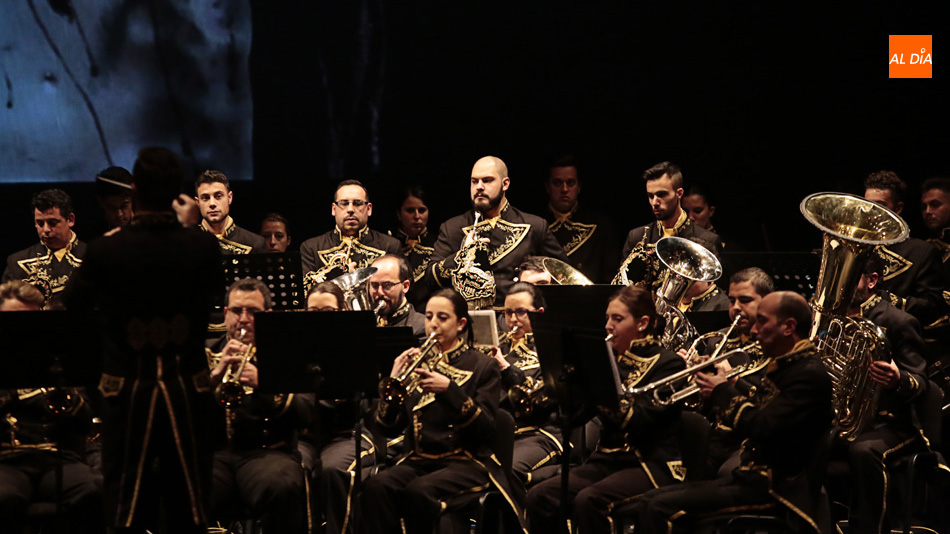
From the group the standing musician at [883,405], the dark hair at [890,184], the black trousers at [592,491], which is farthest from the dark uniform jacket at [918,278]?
the black trousers at [592,491]

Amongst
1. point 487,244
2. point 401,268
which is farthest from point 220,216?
point 487,244

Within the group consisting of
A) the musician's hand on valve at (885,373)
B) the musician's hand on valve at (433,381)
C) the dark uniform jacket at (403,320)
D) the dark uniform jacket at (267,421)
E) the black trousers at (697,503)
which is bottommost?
the black trousers at (697,503)

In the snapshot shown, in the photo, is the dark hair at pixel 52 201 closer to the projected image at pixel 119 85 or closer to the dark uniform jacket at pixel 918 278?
the projected image at pixel 119 85

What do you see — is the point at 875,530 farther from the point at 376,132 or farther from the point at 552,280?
the point at 376,132

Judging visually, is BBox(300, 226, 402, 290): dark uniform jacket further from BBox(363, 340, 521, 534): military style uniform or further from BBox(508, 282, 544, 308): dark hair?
BBox(363, 340, 521, 534): military style uniform

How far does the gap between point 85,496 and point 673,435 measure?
252 cm

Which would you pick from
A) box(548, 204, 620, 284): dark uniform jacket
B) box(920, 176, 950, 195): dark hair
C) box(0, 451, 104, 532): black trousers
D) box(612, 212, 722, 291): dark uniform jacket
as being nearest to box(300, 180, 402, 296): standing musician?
box(548, 204, 620, 284): dark uniform jacket

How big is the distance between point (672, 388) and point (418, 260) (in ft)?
9.77

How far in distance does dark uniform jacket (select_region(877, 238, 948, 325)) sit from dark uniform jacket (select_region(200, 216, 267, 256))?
3.68 meters

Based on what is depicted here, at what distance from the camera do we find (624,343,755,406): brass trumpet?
4574 mm

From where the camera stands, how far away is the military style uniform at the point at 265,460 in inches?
185

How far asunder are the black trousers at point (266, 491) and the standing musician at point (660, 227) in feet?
7.84

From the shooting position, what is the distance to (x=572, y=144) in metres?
8.59

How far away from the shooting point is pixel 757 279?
17.5 feet
